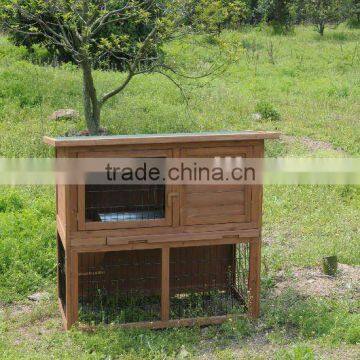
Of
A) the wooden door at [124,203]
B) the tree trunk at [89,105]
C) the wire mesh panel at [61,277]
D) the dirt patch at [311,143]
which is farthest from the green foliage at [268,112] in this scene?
the wire mesh panel at [61,277]

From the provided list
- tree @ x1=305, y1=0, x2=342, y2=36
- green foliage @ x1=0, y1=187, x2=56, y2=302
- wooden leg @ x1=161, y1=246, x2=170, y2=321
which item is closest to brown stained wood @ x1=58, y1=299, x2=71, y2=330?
green foliage @ x1=0, y1=187, x2=56, y2=302

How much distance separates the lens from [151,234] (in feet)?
17.4

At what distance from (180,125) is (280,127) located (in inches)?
76.9

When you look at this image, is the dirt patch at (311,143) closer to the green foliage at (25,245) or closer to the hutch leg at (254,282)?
the green foliage at (25,245)

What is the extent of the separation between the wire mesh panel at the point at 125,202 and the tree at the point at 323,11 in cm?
2119

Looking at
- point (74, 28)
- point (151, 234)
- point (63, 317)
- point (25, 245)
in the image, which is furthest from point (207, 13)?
point (63, 317)

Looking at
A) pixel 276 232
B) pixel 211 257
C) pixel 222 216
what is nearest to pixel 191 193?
pixel 222 216

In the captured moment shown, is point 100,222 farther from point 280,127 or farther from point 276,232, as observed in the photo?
point 280,127

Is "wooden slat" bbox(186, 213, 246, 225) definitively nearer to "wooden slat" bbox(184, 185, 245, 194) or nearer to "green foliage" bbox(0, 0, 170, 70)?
"wooden slat" bbox(184, 185, 245, 194)

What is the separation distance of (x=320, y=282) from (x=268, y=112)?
7.42 m

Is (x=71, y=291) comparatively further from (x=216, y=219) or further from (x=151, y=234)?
(x=216, y=219)

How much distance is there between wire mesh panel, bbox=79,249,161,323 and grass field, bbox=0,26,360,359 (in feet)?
1.24

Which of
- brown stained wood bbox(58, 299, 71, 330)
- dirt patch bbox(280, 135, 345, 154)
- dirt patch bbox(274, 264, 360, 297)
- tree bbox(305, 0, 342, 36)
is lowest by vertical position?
brown stained wood bbox(58, 299, 71, 330)

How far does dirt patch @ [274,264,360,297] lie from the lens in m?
6.14
